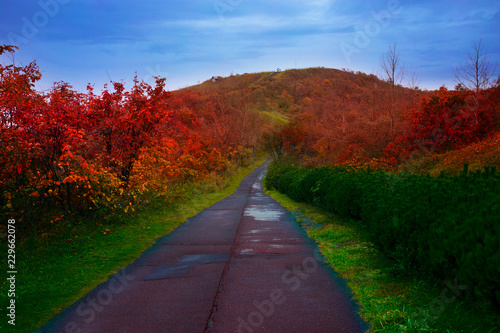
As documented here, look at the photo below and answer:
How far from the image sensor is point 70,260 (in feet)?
28.3

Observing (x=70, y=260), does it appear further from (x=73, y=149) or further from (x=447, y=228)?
(x=447, y=228)

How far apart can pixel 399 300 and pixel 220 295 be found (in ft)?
9.02

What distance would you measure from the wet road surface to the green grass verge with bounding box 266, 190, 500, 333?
0.28 m

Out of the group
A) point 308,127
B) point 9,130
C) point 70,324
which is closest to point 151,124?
point 9,130

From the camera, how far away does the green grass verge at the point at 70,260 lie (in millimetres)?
5867

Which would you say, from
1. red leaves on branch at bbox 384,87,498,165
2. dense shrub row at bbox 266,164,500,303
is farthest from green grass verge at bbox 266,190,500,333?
red leaves on branch at bbox 384,87,498,165

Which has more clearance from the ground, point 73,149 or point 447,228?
point 73,149

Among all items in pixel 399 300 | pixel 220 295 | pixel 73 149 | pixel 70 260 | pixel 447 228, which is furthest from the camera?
pixel 73 149

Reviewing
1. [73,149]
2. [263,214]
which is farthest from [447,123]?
[73,149]

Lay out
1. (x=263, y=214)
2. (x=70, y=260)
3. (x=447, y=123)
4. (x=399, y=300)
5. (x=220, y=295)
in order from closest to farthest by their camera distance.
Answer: (x=399, y=300), (x=220, y=295), (x=70, y=260), (x=263, y=214), (x=447, y=123)

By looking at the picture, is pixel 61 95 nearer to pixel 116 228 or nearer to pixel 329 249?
pixel 116 228

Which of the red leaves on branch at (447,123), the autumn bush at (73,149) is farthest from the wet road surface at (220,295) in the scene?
the red leaves on branch at (447,123)

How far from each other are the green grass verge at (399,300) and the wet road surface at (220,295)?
0.92 feet

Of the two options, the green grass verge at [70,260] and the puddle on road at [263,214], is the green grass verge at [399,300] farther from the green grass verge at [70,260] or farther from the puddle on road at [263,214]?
the puddle on road at [263,214]
